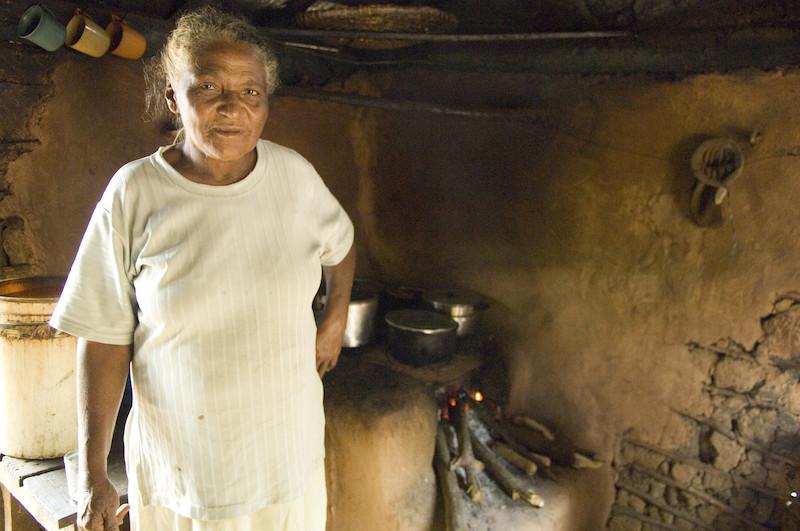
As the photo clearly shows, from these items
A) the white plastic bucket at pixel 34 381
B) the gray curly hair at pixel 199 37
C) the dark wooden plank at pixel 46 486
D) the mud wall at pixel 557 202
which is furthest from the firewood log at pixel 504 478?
the gray curly hair at pixel 199 37

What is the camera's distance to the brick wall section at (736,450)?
2402 millimetres

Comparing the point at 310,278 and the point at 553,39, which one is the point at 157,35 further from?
the point at 553,39

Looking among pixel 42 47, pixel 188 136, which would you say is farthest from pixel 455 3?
pixel 188 136

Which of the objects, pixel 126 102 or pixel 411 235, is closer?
pixel 126 102

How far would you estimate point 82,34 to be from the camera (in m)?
2.11

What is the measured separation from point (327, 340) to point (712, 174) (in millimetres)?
1889

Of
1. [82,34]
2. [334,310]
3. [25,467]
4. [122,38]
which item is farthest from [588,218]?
[25,467]

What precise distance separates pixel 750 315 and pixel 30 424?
3041mm

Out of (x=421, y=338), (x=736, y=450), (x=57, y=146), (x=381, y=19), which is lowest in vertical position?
(x=736, y=450)

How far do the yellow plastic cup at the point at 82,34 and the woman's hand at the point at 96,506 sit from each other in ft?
5.73

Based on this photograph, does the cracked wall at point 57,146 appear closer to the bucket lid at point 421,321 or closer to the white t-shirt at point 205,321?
the white t-shirt at point 205,321

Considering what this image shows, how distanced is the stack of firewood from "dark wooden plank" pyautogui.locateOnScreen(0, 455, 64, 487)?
172 cm

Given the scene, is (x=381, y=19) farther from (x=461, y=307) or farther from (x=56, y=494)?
(x=56, y=494)

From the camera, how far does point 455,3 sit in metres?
3.18
